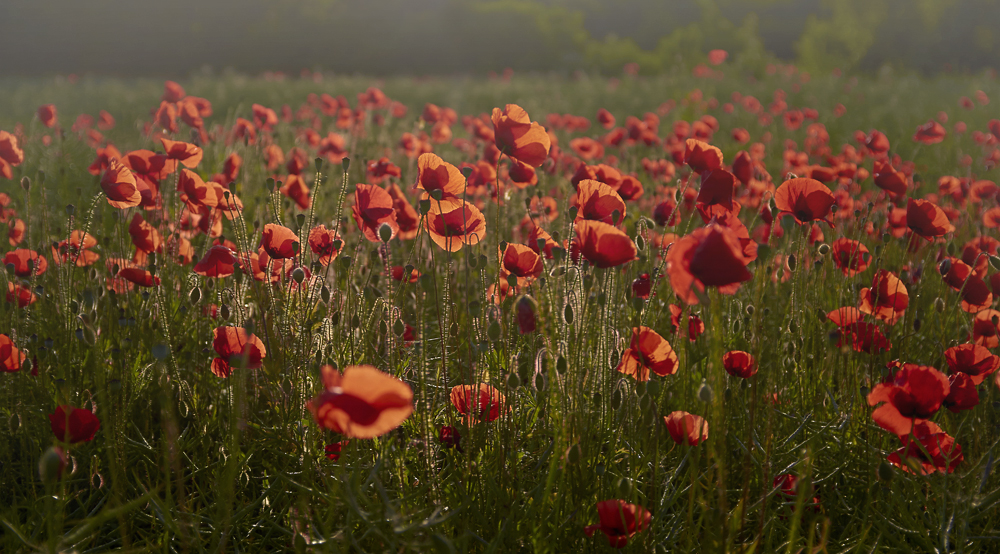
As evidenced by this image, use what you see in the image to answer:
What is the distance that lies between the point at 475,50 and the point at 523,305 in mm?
37005

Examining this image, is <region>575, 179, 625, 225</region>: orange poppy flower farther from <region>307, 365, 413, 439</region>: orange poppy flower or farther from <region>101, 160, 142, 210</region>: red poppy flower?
<region>101, 160, 142, 210</region>: red poppy flower

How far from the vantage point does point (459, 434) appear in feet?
5.39

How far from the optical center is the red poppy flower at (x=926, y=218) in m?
1.93

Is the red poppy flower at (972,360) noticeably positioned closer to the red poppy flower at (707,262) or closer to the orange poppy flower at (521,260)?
the red poppy flower at (707,262)

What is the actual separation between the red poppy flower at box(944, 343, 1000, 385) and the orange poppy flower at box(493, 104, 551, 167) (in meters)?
1.11

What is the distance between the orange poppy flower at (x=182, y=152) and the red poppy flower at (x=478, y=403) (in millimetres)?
1266

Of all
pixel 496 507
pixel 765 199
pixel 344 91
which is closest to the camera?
pixel 496 507

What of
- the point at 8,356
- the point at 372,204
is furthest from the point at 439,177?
the point at 8,356

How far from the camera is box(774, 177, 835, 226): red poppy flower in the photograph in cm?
166

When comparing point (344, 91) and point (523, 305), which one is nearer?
point (523, 305)

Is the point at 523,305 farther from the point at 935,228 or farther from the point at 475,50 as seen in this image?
the point at 475,50

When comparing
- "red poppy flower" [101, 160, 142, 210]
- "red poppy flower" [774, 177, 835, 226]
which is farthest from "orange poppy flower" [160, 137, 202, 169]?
"red poppy flower" [774, 177, 835, 226]

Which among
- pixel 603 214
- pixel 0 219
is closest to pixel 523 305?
pixel 603 214

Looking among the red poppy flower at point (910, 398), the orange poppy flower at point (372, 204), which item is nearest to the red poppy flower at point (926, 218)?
the red poppy flower at point (910, 398)
